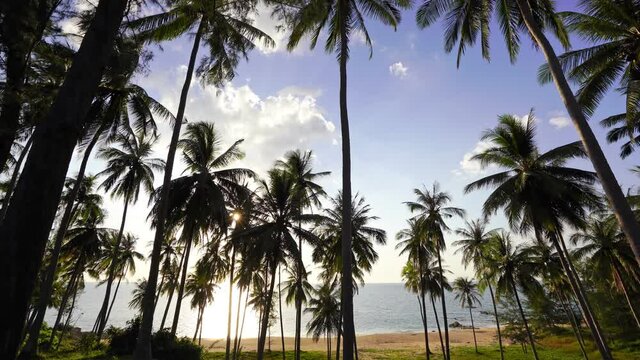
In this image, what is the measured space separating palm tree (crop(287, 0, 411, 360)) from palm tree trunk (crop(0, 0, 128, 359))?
717 cm

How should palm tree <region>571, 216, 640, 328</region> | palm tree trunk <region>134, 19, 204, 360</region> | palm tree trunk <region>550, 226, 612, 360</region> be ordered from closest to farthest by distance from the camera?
palm tree trunk <region>134, 19, 204, 360</region>
palm tree trunk <region>550, 226, 612, 360</region>
palm tree <region>571, 216, 640, 328</region>

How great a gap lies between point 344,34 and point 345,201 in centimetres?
650

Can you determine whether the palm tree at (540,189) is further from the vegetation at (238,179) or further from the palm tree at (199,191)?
the palm tree at (199,191)

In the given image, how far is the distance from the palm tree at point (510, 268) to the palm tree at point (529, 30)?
14310mm

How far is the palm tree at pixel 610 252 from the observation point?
23742mm

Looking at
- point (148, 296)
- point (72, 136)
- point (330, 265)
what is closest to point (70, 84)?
point (72, 136)

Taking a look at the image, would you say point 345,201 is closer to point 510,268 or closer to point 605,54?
point 605,54

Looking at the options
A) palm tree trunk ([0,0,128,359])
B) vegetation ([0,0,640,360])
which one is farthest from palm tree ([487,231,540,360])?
palm tree trunk ([0,0,128,359])

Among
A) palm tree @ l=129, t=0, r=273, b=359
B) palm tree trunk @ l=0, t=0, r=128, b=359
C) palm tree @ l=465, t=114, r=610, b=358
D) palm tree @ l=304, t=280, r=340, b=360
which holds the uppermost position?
palm tree @ l=129, t=0, r=273, b=359

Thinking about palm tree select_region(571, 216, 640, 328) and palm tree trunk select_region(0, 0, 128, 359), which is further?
palm tree select_region(571, 216, 640, 328)

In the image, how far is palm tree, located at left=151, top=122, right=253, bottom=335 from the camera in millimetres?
16812

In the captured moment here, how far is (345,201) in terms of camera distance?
10.6m

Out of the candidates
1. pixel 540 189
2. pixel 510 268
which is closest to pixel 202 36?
pixel 540 189

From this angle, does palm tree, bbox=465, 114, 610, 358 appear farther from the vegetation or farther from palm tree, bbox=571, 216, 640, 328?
palm tree, bbox=571, 216, 640, 328
